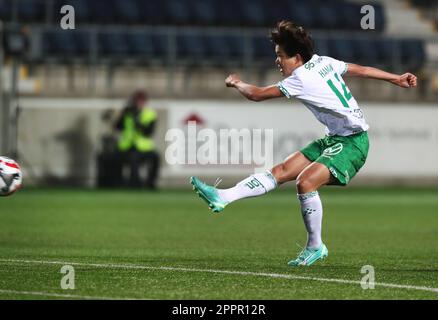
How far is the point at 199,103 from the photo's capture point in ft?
76.7

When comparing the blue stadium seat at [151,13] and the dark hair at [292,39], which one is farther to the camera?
the blue stadium seat at [151,13]

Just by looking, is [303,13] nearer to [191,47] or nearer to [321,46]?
[321,46]

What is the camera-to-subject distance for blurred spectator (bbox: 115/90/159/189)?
72.0 ft

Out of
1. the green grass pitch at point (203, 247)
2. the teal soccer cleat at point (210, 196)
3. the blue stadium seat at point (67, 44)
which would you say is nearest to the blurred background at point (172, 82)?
the blue stadium seat at point (67, 44)

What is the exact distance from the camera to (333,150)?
875 cm

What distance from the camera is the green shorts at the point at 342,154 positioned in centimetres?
865

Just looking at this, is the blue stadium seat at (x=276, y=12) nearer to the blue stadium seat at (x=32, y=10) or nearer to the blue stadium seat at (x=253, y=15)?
the blue stadium seat at (x=253, y=15)

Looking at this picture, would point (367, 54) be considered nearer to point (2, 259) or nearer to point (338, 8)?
point (338, 8)

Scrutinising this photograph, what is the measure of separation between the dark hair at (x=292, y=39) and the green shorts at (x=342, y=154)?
2.42 ft

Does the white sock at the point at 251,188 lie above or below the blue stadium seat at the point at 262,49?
below

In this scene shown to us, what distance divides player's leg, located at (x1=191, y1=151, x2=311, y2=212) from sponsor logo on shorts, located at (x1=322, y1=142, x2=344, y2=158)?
25 centimetres

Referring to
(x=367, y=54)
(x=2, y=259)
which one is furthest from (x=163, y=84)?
(x=2, y=259)

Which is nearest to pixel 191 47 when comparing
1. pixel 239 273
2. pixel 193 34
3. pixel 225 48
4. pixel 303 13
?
pixel 193 34

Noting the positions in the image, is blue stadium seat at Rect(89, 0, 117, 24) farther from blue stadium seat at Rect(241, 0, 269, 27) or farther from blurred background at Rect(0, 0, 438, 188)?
blue stadium seat at Rect(241, 0, 269, 27)
